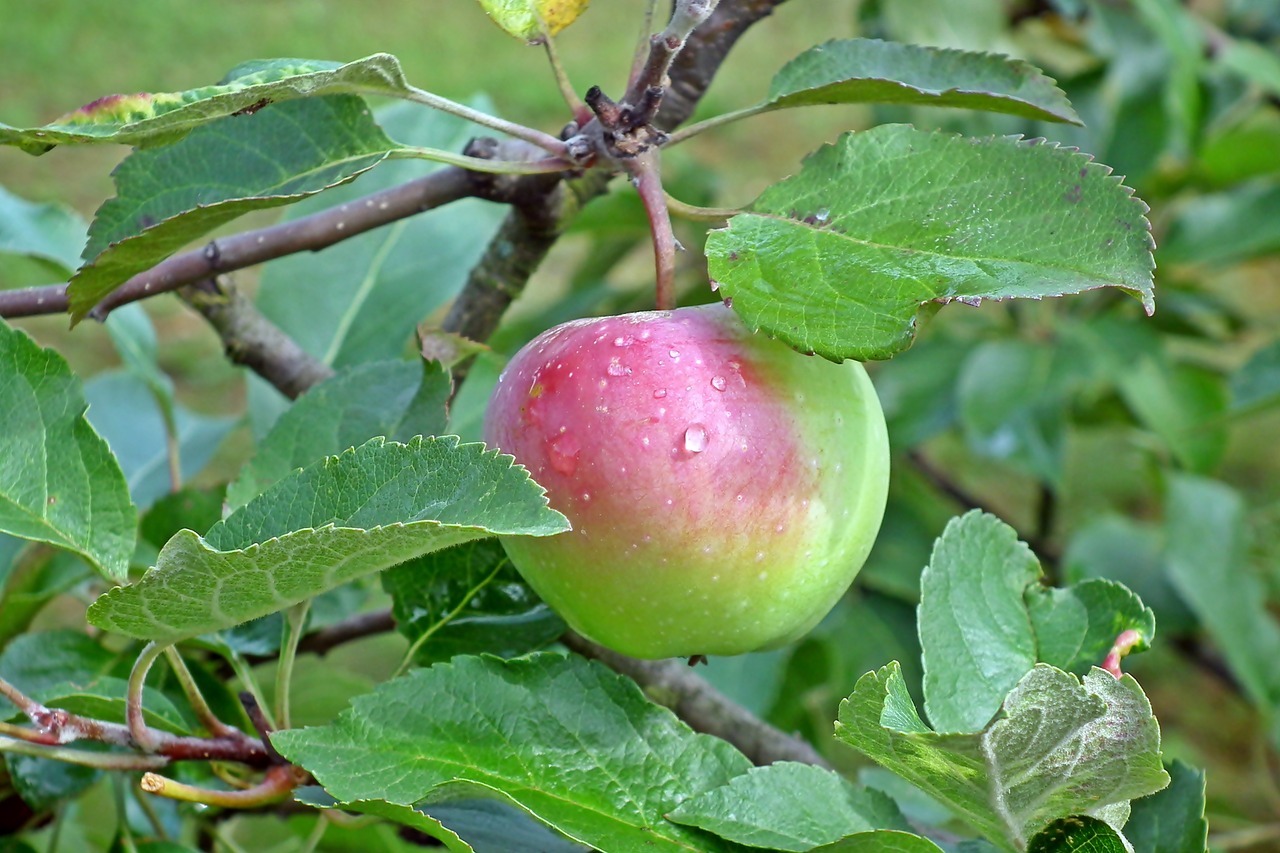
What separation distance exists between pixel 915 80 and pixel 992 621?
23 cm

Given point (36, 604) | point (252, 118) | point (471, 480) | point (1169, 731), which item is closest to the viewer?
point (471, 480)

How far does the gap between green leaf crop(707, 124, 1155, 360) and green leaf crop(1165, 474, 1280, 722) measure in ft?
2.85

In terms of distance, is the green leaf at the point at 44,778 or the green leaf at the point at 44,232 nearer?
the green leaf at the point at 44,778

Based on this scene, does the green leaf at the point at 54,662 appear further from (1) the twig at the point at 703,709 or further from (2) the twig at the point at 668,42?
(2) the twig at the point at 668,42

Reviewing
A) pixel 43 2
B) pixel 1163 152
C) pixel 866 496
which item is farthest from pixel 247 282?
pixel 866 496

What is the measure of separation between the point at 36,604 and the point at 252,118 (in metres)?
0.36

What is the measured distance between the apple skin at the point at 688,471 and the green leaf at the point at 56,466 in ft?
0.49

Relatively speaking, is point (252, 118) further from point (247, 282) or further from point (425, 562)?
point (247, 282)

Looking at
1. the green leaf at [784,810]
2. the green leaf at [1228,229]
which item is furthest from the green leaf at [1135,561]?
the green leaf at [784,810]

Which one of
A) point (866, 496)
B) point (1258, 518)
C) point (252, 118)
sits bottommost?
point (1258, 518)

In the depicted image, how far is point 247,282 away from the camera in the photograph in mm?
2332

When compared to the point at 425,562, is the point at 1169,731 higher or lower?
lower

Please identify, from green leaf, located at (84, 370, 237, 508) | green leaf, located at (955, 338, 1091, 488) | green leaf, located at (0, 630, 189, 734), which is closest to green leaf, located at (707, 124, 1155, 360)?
green leaf, located at (0, 630, 189, 734)

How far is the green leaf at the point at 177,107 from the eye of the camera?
14.7 inches
